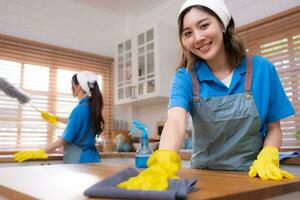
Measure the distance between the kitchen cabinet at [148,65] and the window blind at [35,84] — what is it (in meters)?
0.45

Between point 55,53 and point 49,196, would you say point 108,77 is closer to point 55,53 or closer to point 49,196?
point 55,53

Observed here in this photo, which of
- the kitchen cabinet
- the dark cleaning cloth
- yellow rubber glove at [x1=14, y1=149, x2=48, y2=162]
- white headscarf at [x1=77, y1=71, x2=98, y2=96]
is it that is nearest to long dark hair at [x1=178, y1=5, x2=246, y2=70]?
the dark cleaning cloth

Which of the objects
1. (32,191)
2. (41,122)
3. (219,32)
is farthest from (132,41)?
(32,191)

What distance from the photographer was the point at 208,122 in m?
1.03

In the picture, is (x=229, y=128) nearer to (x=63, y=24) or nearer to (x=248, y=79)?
(x=248, y=79)

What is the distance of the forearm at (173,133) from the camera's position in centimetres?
78

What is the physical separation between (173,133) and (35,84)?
2.64 meters

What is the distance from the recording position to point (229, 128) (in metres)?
1.01

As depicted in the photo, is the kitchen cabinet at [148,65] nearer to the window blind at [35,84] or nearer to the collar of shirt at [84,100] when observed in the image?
the window blind at [35,84]

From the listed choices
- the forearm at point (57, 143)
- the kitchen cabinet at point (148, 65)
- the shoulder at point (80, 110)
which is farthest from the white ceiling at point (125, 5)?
the forearm at point (57, 143)

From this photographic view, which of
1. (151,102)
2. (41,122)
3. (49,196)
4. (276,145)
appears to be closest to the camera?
(49,196)

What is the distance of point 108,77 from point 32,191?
3165 mm

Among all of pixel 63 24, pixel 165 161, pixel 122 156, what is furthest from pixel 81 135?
pixel 63 24

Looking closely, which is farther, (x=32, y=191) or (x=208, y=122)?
(x=208, y=122)
